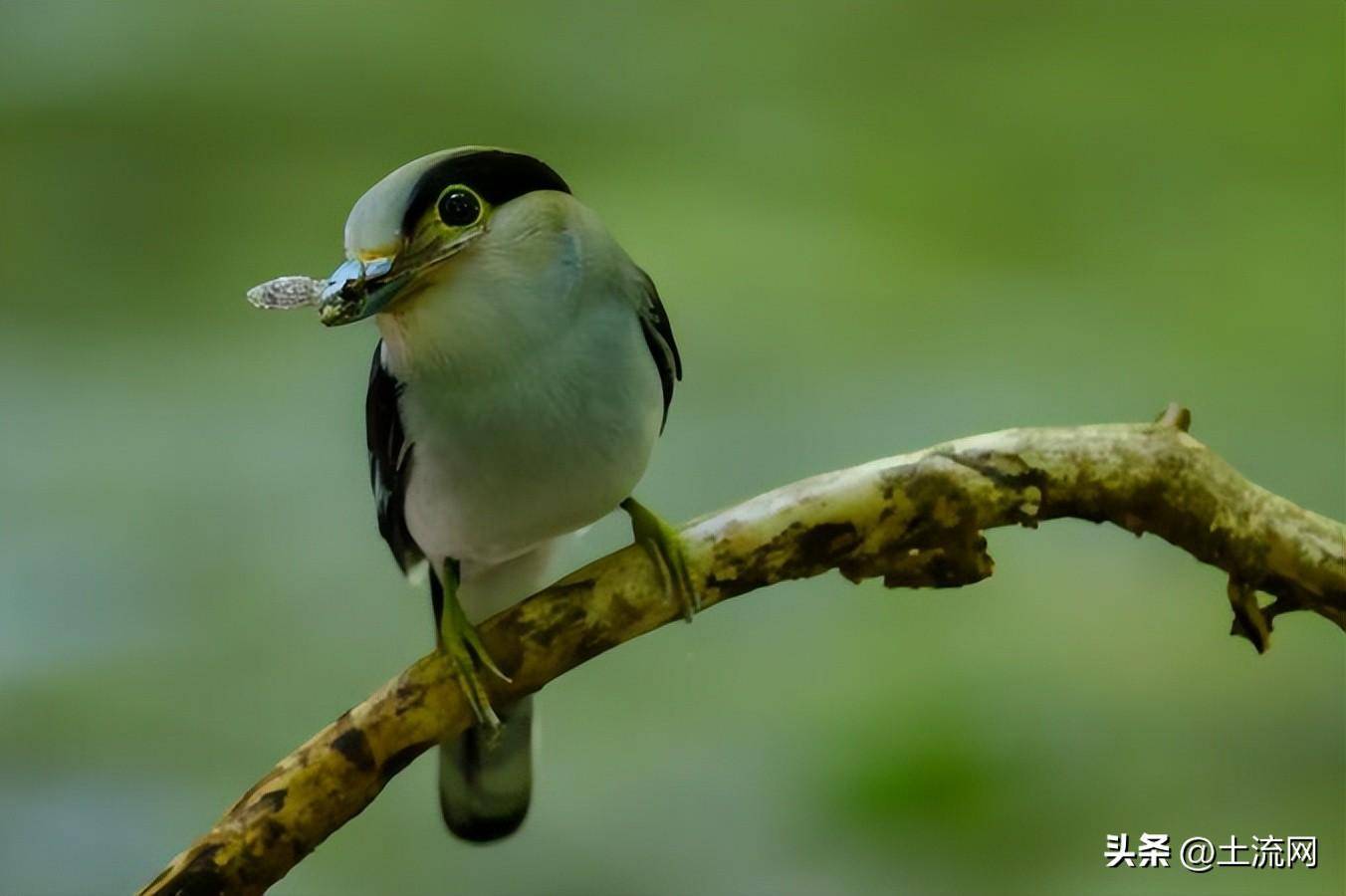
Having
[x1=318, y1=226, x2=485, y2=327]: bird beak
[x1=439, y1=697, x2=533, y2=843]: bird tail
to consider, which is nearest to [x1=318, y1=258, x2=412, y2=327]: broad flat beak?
[x1=318, y1=226, x2=485, y2=327]: bird beak

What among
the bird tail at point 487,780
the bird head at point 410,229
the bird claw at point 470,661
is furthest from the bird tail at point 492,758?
the bird head at point 410,229

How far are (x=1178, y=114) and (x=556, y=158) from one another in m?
0.78

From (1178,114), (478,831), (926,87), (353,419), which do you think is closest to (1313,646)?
(1178,114)

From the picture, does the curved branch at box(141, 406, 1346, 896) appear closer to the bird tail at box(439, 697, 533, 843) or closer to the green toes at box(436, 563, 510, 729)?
the green toes at box(436, 563, 510, 729)

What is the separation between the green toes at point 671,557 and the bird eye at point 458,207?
28cm

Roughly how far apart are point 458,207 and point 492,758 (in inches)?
20.4

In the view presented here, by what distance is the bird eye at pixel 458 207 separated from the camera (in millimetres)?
1022

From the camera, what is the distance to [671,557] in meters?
1.15

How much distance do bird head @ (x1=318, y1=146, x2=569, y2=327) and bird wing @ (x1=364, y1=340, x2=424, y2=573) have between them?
130mm

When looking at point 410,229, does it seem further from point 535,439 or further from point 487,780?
point 487,780

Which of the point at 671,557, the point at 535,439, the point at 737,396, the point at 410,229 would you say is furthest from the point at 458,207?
the point at 737,396

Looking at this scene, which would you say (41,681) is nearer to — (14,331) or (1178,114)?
(14,331)

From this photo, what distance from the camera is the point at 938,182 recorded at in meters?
1.97

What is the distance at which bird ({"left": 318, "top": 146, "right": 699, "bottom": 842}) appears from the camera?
1.02 metres
